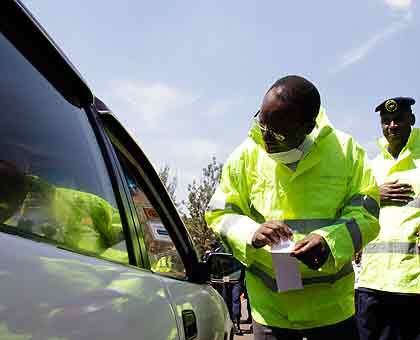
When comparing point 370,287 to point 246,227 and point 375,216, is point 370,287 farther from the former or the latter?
point 246,227

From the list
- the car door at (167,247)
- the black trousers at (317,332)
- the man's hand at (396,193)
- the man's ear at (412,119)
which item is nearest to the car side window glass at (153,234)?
the car door at (167,247)

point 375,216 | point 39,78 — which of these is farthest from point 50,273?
point 375,216

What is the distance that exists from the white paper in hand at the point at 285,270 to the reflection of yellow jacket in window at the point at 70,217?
89 centimetres

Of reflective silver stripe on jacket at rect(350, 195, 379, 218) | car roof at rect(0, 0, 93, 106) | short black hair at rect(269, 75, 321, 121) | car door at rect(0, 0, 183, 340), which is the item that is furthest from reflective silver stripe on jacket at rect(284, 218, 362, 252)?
Result: car roof at rect(0, 0, 93, 106)

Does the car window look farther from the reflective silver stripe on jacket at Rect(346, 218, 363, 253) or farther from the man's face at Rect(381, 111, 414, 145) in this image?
the man's face at Rect(381, 111, 414, 145)

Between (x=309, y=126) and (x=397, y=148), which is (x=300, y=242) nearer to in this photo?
(x=309, y=126)

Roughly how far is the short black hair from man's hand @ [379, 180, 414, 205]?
164 cm

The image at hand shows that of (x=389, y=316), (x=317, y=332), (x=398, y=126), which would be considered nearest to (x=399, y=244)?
(x=389, y=316)

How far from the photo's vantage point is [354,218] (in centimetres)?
260

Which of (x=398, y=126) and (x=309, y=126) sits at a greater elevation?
(x=398, y=126)

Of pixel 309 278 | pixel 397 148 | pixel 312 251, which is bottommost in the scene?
pixel 309 278

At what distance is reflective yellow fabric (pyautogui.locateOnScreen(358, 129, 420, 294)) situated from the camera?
4191 mm

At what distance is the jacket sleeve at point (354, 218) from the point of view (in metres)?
2.51

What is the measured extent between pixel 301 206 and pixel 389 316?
1.96 m
